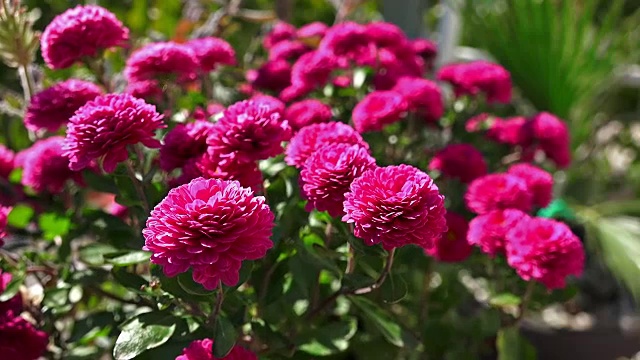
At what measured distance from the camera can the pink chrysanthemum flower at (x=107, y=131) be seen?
872mm

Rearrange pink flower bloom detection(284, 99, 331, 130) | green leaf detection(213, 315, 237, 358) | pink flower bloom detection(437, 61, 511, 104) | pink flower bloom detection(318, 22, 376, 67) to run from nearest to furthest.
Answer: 1. green leaf detection(213, 315, 237, 358)
2. pink flower bloom detection(284, 99, 331, 130)
3. pink flower bloom detection(318, 22, 376, 67)
4. pink flower bloom detection(437, 61, 511, 104)

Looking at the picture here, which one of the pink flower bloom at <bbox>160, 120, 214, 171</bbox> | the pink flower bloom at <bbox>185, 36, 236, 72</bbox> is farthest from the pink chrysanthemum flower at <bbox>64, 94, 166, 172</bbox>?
the pink flower bloom at <bbox>185, 36, 236, 72</bbox>

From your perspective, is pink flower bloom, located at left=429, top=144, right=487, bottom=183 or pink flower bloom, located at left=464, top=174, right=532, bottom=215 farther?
pink flower bloom, located at left=429, top=144, right=487, bottom=183

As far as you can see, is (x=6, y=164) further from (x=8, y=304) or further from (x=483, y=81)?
(x=483, y=81)

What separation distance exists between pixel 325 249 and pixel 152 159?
0.35 metres

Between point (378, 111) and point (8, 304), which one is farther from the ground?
point (378, 111)

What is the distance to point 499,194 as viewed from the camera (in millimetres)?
1180

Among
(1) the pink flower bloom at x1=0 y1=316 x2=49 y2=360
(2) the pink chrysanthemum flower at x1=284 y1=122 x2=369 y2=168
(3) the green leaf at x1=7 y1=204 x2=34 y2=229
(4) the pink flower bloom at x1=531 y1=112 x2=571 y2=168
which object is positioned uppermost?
(2) the pink chrysanthemum flower at x1=284 y1=122 x2=369 y2=168

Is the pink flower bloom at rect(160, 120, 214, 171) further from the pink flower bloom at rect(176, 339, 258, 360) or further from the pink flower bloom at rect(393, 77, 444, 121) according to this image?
the pink flower bloom at rect(393, 77, 444, 121)

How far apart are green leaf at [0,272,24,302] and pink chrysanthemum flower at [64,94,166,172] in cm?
28

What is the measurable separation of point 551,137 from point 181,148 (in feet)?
2.82

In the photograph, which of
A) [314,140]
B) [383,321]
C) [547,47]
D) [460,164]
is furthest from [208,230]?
[547,47]

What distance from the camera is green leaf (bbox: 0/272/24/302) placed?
1034 millimetres

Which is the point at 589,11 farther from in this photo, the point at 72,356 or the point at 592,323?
the point at 72,356
